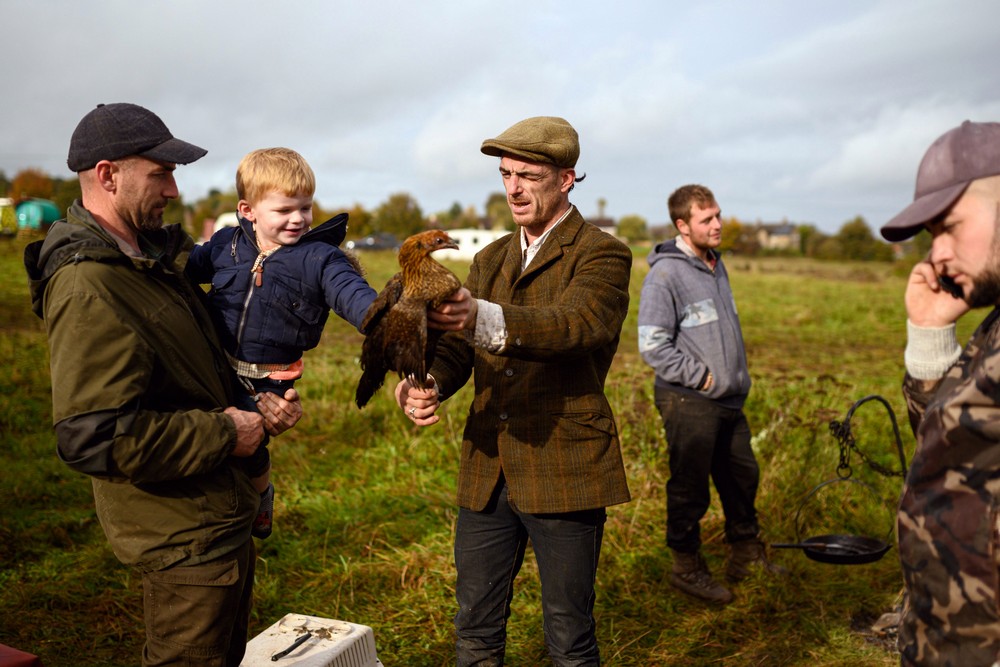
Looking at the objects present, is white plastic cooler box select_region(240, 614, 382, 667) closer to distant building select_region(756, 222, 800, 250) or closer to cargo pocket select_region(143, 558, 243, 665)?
cargo pocket select_region(143, 558, 243, 665)

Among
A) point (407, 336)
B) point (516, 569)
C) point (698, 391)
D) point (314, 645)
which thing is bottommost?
point (314, 645)

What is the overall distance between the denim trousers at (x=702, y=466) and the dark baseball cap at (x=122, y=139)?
364 centimetres

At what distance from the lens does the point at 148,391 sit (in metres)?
2.57

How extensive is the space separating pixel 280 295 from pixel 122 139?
774 mm

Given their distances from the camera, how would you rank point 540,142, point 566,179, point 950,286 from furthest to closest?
point 566,179 → point 540,142 → point 950,286

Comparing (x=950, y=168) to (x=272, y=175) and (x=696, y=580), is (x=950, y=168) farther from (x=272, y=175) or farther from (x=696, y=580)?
(x=696, y=580)

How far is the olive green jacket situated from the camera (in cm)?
240

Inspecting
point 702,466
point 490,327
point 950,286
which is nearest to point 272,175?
point 490,327

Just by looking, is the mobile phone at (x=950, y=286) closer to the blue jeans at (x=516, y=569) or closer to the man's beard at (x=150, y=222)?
the blue jeans at (x=516, y=569)

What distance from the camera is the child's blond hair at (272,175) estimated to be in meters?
2.97

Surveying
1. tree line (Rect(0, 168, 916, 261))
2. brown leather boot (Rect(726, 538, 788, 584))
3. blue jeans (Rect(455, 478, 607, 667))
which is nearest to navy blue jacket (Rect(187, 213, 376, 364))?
blue jeans (Rect(455, 478, 607, 667))

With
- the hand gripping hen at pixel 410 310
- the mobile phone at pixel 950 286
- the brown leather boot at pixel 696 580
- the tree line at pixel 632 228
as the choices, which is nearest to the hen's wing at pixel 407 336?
the hand gripping hen at pixel 410 310

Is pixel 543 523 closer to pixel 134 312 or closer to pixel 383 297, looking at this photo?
pixel 383 297

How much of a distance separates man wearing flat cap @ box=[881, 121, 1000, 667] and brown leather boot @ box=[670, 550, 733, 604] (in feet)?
10.2
